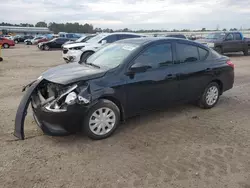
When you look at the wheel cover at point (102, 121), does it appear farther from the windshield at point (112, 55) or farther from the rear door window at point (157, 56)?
the rear door window at point (157, 56)

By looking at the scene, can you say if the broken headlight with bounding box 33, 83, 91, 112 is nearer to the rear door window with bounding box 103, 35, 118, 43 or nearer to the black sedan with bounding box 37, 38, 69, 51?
the rear door window with bounding box 103, 35, 118, 43

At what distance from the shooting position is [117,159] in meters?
3.35

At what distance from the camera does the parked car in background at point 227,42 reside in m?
16.0

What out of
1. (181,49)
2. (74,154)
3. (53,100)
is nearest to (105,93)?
(53,100)

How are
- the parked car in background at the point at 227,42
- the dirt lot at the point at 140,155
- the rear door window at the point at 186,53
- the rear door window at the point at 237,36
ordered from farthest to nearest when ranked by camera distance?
the rear door window at the point at 237,36, the parked car in background at the point at 227,42, the rear door window at the point at 186,53, the dirt lot at the point at 140,155

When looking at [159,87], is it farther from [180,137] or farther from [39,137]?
[39,137]

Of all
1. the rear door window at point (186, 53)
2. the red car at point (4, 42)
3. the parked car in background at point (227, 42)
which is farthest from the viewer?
the red car at point (4, 42)

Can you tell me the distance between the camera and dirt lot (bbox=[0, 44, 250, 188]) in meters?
2.91

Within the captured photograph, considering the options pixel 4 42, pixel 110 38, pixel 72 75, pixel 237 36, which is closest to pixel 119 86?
pixel 72 75

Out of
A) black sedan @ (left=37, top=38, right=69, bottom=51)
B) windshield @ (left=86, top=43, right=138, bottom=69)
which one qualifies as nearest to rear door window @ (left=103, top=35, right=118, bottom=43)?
windshield @ (left=86, top=43, right=138, bottom=69)

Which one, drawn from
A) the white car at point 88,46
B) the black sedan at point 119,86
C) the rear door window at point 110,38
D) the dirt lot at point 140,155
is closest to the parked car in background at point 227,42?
the white car at point 88,46

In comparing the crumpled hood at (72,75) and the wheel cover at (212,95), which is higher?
the crumpled hood at (72,75)

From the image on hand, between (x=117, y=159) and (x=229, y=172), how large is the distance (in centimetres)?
152

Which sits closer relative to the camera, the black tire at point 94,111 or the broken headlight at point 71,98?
the broken headlight at point 71,98
